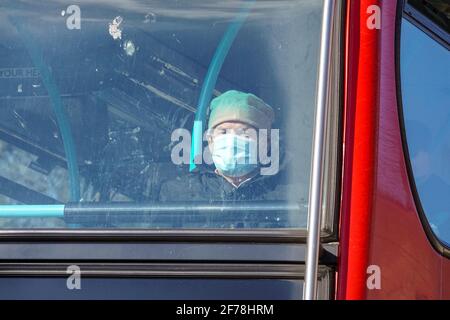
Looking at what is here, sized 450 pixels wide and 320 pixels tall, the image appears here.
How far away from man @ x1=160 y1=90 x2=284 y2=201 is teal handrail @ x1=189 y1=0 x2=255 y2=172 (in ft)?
0.09

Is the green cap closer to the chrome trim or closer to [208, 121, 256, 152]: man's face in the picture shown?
[208, 121, 256, 152]: man's face

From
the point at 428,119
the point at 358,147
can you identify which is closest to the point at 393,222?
the point at 358,147

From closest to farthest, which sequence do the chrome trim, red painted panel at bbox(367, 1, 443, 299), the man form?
the chrome trim → red painted panel at bbox(367, 1, 443, 299) → the man

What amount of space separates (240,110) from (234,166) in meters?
0.15

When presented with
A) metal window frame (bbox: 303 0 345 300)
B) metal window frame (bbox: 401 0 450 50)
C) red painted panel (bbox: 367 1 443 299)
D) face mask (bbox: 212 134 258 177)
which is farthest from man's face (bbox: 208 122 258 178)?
metal window frame (bbox: 401 0 450 50)

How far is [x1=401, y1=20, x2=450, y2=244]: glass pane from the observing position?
7.36 ft

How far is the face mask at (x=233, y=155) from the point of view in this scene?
7.33ft

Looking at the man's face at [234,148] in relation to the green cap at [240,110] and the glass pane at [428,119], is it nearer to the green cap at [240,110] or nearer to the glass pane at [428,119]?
the green cap at [240,110]

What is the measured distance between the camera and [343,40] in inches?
87.2

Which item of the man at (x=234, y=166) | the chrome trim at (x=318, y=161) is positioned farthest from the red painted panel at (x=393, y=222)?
the man at (x=234, y=166)

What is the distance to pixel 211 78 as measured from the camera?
229 cm
